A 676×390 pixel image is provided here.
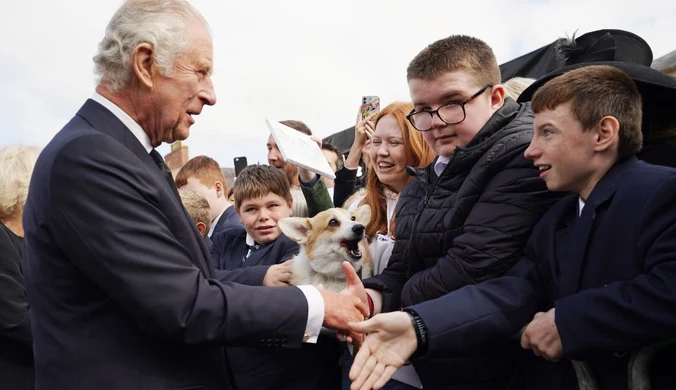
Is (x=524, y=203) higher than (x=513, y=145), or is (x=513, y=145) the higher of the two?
(x=513, y=145)

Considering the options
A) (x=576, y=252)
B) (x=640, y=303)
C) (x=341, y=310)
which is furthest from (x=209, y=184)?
(x=640, y=303)

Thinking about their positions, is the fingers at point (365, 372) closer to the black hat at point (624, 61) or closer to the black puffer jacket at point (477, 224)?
the black puffer jacket at point (477, 224)

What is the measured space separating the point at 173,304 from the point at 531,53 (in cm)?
500

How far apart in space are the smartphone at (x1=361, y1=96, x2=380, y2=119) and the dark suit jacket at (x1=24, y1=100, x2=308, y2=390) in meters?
2.92

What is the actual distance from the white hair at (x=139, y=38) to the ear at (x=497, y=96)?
145 cm

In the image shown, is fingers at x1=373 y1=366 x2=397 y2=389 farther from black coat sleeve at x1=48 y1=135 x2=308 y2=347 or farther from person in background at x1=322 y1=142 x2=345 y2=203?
person in background at x1=322 y1=142 x2=345 y2=203

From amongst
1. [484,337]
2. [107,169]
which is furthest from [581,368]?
[107,169]

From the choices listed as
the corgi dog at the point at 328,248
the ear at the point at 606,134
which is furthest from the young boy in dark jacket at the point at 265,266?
the ear at the point at 606,134

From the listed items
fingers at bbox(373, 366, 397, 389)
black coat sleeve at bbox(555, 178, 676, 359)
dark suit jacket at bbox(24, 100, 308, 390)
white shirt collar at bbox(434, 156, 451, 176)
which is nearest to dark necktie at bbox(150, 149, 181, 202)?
dark suit jacket at bbox(24, 100, 308, 390)

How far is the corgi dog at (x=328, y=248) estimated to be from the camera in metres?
3.62

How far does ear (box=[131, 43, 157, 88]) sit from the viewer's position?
224 centimetres

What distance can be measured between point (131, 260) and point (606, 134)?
1729 mm

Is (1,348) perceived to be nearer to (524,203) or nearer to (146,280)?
(146,280)

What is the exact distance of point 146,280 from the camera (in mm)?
1926
